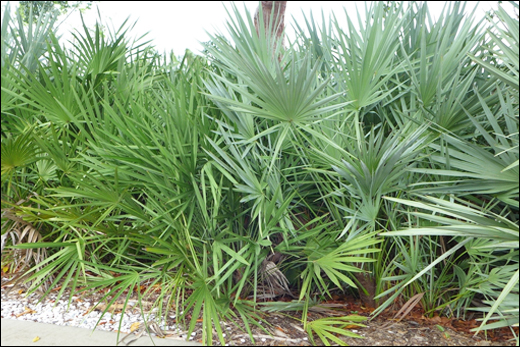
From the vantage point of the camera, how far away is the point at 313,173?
3270mm

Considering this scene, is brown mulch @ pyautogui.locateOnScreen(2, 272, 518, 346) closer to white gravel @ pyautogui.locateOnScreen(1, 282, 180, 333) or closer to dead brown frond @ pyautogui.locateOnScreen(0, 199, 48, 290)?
white gravel @ pyautogui.locateOnScreen(1, 282, 180, 333)

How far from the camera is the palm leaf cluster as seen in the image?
2.70 metres

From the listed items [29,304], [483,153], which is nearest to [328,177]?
Result: [483,153]

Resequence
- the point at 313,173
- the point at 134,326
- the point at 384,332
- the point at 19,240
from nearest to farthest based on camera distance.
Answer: the point at 384,332
the point at 134,326
the point at 313,173
the point at 19,240

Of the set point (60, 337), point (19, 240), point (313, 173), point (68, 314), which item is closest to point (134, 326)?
point (60, 337)

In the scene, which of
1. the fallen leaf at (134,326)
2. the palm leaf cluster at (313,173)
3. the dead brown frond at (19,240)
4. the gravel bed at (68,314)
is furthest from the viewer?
the dead brown frond at (19,240)

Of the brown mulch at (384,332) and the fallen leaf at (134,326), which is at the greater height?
the fallen leaf at (134,326)

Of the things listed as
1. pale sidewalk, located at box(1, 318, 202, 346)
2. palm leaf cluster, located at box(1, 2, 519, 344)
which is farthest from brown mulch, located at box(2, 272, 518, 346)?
pale sidewalk, located at box(1, 318, 202, 346)

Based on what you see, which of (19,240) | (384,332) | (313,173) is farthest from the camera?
(19,240)

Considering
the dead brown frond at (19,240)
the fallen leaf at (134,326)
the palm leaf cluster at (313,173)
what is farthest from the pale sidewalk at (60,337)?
the dead brown frond at (19,240)

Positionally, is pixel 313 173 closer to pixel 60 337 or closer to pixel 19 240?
pixel 60 337

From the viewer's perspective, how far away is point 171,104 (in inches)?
119

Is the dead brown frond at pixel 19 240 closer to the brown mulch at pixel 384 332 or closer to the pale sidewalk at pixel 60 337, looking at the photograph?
the pale sidewalk at pixel 60 337

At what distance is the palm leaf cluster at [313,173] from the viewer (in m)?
2.70
